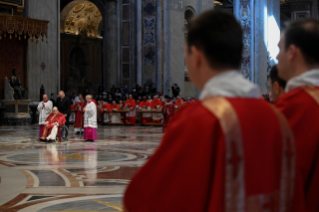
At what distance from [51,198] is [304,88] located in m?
3.94

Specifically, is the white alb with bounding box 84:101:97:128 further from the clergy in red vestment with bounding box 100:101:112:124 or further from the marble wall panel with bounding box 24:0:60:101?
the clergy in red vestment with bounding box 100:101:112:124

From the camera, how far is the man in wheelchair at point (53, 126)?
504 inches

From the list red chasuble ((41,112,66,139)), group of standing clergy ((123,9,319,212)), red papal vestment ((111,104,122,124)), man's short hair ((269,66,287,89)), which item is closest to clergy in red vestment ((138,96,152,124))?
red papal vestment ((111,104,122,124))

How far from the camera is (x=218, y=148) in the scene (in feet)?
4.93

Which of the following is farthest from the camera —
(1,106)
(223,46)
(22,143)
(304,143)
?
(1,106)

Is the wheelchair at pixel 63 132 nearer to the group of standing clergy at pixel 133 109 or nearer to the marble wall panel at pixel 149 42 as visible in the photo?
the group of standing clergy at pixel 133 109

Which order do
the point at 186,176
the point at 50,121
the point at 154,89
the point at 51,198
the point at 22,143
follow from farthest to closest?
the point at 154,89, the point at 50,121, the point at 22,143, the point at 51,198, the point at 186,176

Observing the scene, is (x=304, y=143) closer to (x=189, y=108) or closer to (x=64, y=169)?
(x=189, y=108)

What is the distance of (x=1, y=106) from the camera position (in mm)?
19391

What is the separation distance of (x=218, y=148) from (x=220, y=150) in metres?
0.01

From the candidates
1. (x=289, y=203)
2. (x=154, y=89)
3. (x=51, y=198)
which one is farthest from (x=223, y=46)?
(x=154, y=89)

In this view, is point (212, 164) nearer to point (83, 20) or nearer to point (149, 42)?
point (149, 42)

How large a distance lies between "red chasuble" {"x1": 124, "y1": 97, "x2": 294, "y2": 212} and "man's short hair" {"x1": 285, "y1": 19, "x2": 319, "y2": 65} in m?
0.60

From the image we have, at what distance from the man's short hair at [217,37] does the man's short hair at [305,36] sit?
521mm
